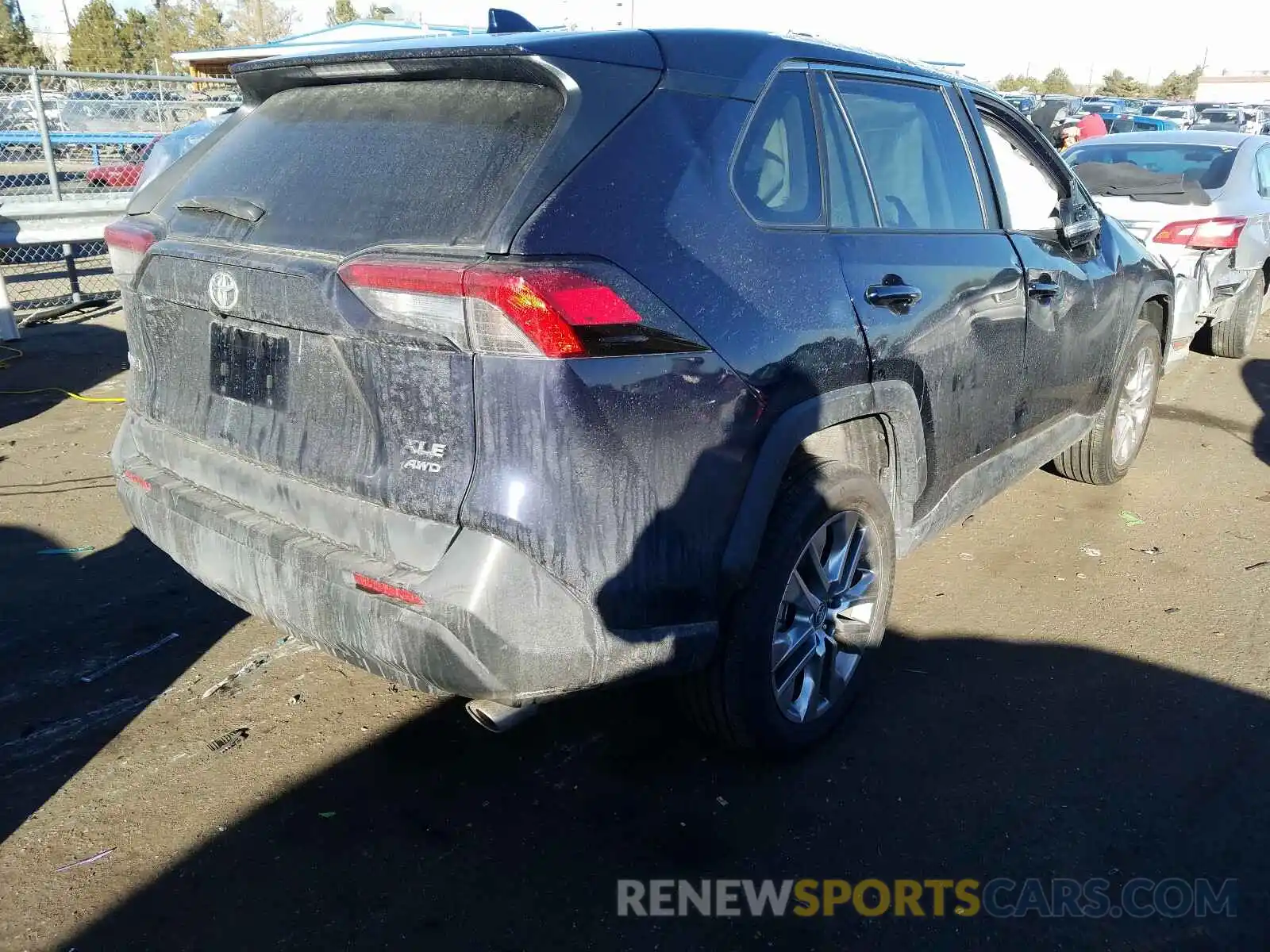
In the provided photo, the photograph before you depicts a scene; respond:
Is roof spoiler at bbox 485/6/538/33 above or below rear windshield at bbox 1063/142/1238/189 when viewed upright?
above

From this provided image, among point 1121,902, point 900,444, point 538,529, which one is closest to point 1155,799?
point 1121,902

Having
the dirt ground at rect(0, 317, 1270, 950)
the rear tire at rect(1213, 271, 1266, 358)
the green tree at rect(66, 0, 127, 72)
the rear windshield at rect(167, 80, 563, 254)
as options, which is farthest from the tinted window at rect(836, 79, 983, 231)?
the green tree at rect(66, 0, 127, 72)

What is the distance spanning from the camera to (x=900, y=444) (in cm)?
321

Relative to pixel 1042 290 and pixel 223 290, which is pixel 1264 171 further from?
pixel 223 290

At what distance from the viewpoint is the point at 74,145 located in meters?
11.3

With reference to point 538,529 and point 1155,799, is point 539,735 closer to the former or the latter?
point 538,529

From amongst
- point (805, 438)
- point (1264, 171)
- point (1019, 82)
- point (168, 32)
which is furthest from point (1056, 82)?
point (805, 438)

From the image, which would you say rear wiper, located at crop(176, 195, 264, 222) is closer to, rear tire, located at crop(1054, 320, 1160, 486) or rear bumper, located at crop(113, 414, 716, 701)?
rear bumper, located at crop(113, 414, 716, 701)

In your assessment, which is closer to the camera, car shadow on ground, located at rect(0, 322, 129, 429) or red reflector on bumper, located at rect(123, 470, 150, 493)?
red reflector on bumper, located at rect(123, 470, 150, 493)

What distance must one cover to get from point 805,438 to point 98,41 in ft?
153

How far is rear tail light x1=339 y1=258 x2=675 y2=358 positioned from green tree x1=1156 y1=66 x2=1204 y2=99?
82.5 meters

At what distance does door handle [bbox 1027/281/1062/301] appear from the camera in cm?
379

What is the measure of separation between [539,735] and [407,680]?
869 mm

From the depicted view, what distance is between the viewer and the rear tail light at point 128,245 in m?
2.91
